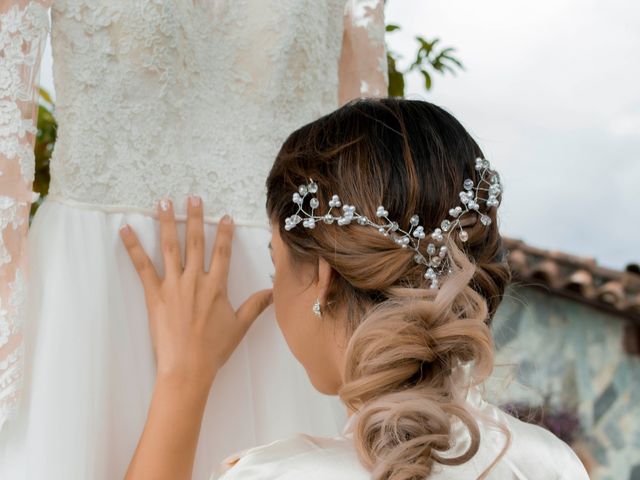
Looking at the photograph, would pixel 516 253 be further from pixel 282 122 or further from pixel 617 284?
pixel 282 122

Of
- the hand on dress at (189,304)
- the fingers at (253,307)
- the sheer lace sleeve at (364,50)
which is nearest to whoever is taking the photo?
the hand on dress at (189,304)

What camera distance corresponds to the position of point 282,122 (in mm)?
1862

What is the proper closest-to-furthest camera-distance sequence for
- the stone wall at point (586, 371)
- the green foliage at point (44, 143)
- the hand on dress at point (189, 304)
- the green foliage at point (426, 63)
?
the hand on dress at point (189, 304)
the green foliage at point (426, 63)
the green foliage at point (44, 143)
the stone wall at point (586, 371)

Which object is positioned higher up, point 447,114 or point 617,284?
point 447,114

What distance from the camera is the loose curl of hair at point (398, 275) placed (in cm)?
124

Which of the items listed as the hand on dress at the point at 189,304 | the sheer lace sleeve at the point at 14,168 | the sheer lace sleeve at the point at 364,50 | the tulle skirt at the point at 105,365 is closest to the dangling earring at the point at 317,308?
the hand on dress at the point at 189,304

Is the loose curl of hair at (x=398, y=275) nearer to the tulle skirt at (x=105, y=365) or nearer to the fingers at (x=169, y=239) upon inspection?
the fingers at (x=169, y=239)

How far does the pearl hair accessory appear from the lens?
1354mm

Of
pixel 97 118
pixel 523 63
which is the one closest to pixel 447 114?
pixel 97 118

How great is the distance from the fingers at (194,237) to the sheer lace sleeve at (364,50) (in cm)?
61

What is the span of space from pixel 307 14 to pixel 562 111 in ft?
18.3

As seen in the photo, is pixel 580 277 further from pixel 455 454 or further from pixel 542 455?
pixel 455 454

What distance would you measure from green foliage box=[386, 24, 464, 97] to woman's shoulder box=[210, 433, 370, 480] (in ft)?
4.99

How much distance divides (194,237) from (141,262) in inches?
4.6
